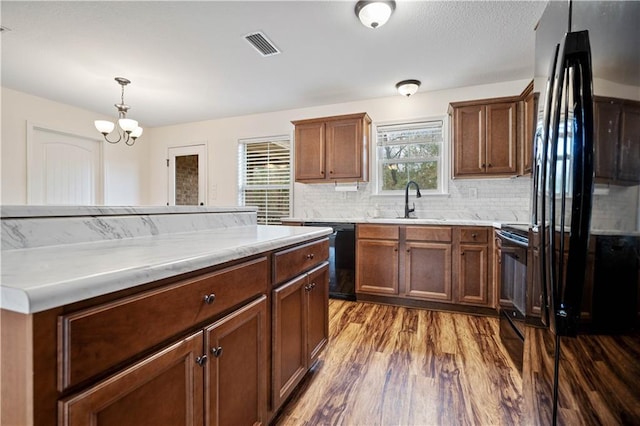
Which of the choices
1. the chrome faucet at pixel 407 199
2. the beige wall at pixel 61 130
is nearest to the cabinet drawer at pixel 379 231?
the chrome faucet at pixel 407 199

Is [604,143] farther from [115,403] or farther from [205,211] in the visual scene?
[205,211]

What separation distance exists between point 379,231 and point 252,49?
2.13 m

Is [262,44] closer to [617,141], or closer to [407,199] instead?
[407,199]

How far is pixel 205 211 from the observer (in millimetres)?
1697

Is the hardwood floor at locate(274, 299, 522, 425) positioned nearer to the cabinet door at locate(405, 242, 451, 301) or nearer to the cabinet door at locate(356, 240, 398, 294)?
the cabinet door at locate(405, 242, 451, 301)

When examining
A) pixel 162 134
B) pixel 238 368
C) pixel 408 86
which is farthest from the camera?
pixel 162 134

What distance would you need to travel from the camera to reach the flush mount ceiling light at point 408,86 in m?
3.32

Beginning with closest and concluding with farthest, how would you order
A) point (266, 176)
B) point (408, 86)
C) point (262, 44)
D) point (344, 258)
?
1. point (262, 44)
2. point (344, 258)
3. point (408, 86)
4. point (266, 176)

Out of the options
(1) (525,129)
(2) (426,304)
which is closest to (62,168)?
(2) (426,304)

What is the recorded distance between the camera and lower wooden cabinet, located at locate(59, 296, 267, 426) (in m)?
0.62

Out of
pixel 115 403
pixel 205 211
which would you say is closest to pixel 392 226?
pixel 205 211

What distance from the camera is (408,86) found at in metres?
3.32

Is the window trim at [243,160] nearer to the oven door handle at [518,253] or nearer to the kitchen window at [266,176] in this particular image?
the kitchen window at [266,176]

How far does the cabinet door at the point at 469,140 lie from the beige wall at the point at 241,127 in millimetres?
448
